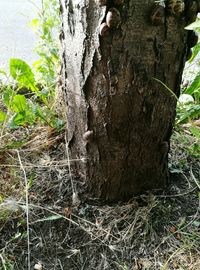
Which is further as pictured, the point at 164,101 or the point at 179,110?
the point at 179,110

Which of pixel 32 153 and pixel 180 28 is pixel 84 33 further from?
pixel 32 153

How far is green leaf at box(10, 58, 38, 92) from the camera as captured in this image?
4.46 feet

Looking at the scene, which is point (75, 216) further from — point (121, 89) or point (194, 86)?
point (194, 86)

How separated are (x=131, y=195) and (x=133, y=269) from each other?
26 centimetres

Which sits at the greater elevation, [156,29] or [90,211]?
[156,29]

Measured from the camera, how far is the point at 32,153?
1.35 meters

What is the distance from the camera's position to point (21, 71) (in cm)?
139

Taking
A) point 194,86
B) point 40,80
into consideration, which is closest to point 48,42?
point 40,80

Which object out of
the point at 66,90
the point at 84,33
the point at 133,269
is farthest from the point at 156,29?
the point at 133,269

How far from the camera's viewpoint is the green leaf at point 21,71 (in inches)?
53.6

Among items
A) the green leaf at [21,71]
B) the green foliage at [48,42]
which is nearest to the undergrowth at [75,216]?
the green leaf at [21,71]

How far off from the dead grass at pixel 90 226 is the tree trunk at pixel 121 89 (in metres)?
0.07

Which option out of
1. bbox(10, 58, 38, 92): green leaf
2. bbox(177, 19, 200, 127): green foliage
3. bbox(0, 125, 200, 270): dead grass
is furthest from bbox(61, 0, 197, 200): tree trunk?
bbox(10, 58, 38, 92): green leaf

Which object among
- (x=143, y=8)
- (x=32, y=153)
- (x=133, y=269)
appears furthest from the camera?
(x=32, y=153)
